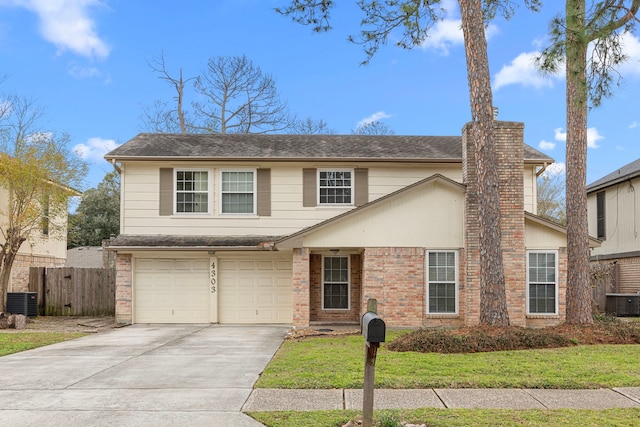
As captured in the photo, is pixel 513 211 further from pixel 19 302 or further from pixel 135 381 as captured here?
pixel 19 302

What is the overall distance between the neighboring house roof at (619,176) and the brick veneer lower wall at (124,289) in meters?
17.6

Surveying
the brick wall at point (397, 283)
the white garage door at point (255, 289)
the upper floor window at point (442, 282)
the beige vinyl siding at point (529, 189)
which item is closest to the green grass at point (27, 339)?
the white garage door at point (255, 289)

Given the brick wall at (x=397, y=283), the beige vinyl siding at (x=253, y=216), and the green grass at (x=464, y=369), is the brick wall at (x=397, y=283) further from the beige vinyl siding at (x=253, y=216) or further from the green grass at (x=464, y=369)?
the green grass at (x=464, y=369)

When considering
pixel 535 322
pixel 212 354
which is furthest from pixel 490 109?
pixel 212 354

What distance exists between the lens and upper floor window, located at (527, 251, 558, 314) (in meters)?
14.5

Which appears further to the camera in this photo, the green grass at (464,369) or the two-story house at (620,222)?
the two-story house at (620,222)

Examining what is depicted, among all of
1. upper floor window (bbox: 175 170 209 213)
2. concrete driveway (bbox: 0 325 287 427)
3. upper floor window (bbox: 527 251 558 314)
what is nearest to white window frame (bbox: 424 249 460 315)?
upper floor window (bbox: 527 251 558 314)

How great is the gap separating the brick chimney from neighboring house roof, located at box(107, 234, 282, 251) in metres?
5.65

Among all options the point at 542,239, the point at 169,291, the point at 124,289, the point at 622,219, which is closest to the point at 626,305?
the point at 622,219

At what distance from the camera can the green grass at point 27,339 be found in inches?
466

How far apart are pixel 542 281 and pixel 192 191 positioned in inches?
402

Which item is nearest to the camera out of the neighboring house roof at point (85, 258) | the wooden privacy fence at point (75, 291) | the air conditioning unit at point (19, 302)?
the air conditioning unit at point (19, 302)

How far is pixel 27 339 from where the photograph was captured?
13.5 meters

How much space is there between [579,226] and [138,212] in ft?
39.9
